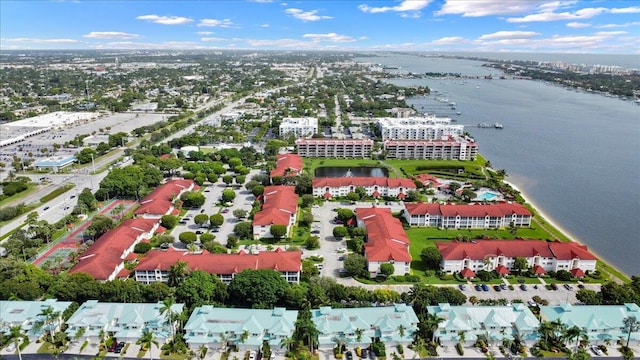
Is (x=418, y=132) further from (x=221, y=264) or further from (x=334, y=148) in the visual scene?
(x=221, y=264)

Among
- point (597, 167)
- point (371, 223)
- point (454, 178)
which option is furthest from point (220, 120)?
point (597, 167)

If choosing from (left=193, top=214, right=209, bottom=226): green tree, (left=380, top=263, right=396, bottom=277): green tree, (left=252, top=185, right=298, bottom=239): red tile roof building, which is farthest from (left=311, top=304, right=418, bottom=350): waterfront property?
(left=193, top=214, right=209, bottom=226): green tree

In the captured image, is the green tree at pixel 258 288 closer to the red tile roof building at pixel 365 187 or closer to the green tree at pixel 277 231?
the green tree at pixel 277 231

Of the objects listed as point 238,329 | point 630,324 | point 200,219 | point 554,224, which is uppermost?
point 200,219

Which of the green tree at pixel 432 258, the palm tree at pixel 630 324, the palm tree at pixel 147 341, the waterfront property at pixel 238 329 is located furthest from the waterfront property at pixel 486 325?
the palm tree at pixel 147 341

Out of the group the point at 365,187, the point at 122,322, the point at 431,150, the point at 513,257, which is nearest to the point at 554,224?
the point at 513,257

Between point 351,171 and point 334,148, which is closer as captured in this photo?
point 351,171

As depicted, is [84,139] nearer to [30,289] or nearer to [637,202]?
[30,289]
